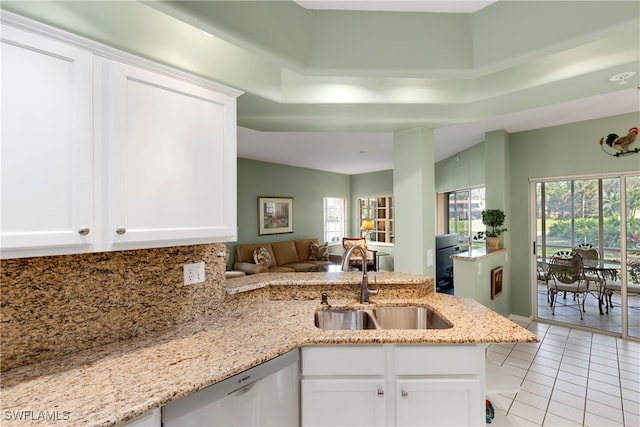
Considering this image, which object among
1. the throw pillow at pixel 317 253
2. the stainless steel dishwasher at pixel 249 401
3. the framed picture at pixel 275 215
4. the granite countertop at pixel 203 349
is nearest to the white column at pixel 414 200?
the granite countertop at pixel 203 349

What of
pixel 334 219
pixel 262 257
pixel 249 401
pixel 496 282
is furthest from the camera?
pixel 334 219

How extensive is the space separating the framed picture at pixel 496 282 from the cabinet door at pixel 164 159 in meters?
3.60

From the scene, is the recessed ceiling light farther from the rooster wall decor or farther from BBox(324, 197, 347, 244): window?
BBox(324, 197, 347, 244): window

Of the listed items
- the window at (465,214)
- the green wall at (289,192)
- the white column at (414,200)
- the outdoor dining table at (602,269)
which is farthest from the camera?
the green wall at (289,192)

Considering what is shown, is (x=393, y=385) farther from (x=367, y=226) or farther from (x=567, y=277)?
(x=367, y=226)

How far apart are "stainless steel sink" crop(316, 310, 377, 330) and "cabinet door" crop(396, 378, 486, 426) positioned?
0.52 m

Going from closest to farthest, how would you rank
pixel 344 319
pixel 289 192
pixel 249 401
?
1. pixel 249 401
2. pixel 344 319
3. pixel 289 192

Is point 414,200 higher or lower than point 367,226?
higher

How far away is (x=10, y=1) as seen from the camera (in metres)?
1.02

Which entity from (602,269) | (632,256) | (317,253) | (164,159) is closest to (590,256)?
(602,269)

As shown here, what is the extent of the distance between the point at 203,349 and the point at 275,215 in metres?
5.19

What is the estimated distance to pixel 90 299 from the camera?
136 centimetres

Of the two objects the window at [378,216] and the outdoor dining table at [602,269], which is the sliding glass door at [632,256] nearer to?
the outdoor dining table at [602,269]

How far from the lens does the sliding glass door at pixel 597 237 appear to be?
359cm
